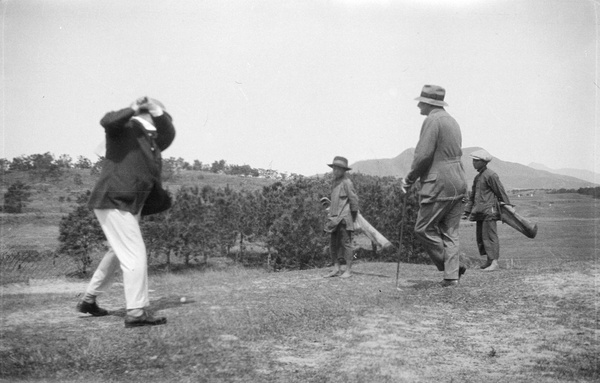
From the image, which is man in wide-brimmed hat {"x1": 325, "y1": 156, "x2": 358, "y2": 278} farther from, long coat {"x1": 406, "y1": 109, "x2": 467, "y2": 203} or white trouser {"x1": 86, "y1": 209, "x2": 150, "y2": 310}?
white trouser {"x1": 86, "y1": 209, "x2": 150, "y2": 310}

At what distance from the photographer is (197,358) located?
135 inches

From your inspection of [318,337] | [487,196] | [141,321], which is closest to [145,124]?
[141,321]

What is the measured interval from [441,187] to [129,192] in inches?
144

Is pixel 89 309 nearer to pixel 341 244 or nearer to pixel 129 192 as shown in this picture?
pixel 129 192

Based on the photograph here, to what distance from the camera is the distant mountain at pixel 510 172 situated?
10016mm

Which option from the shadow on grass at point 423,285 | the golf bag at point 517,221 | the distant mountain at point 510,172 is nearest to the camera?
the shadow on grass at point 423,285

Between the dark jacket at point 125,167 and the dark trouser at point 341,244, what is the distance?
4162mm

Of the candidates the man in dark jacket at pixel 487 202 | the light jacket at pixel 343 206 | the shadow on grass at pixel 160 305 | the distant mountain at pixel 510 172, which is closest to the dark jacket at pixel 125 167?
the shadow on grass at pixel 160 305

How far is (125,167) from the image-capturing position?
435 centimetres

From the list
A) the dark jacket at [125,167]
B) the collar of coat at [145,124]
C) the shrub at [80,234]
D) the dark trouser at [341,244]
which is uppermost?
the collar of coat at [145,124]

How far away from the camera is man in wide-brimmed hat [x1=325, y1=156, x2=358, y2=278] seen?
313 inches

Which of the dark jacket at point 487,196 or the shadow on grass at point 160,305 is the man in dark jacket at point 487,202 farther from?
the shadow on grass at point 160,305

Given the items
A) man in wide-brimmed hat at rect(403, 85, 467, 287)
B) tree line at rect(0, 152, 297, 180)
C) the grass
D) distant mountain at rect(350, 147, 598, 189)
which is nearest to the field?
the grass

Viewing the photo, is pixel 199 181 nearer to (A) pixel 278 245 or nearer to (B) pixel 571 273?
(A) pixel 278 245
